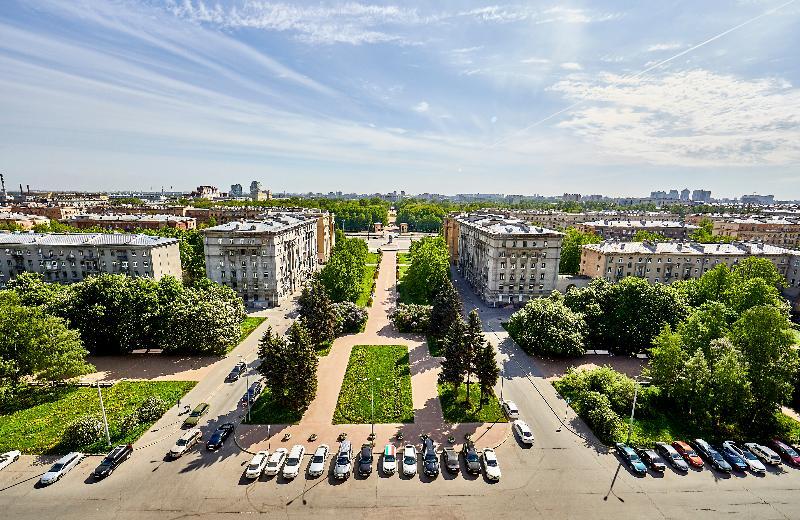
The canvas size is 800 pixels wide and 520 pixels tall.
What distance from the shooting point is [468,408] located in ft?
143

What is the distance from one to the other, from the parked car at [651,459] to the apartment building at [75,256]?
7820 centimetres

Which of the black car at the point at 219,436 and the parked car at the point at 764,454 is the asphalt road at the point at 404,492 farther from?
the parked car at the point at 764,454

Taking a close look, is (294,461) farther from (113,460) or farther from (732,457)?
(732,457)

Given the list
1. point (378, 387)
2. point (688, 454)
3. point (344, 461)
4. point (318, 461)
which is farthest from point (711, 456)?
point (318, 461)

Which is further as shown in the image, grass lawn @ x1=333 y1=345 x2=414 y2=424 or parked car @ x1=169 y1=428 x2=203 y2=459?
grass lawn @ x1=333 y1=345 x2=414 y2=424

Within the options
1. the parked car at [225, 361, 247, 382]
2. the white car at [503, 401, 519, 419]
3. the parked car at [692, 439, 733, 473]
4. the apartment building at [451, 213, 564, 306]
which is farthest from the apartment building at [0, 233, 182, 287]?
the parked car at [692, 439, 733, 473]

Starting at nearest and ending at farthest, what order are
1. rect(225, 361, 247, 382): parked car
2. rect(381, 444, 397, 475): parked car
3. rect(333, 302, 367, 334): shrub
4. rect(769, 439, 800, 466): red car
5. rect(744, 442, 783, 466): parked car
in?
1. rect(381, 444, 397, 475): parked car
2. rect(744, 442, 783, 466): parked car
3. rect(769, 439, 800, 466): red car
4. rect(225, 361, 247, 382): parked car
5. rect(333, 302, 367, 334): shrub

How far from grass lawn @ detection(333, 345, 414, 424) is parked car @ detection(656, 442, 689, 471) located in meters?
22.6

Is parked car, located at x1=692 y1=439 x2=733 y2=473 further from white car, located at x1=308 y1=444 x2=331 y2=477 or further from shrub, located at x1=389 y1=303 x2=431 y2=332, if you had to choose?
shrub, located at x1=389 y1=303 x2=431 y2=332

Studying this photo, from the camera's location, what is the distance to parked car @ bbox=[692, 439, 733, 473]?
33969mm

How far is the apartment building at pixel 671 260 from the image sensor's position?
90.8 meters

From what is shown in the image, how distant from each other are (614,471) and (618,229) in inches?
5527

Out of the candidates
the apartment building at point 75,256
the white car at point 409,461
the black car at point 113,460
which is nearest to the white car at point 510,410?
the white car at point 409,461

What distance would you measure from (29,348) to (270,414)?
26.9 m
